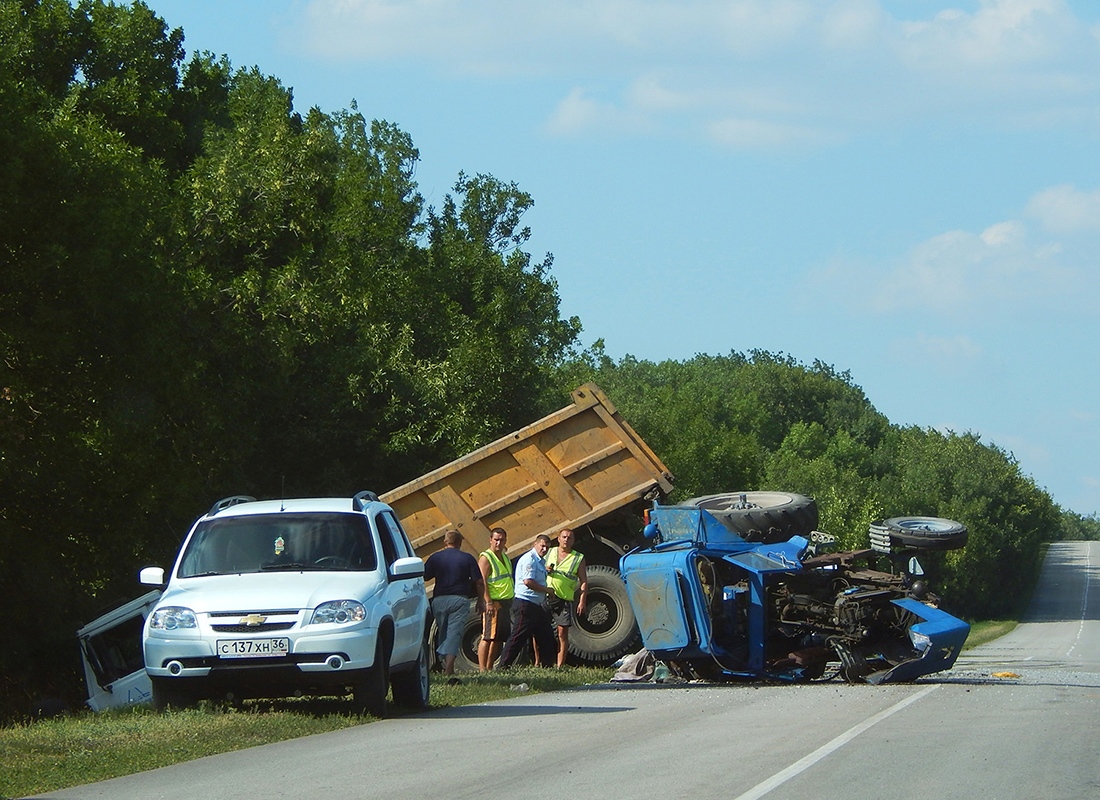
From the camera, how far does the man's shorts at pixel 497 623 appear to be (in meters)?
17.2

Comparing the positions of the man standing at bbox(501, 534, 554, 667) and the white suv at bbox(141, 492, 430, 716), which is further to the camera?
the man standing at bbox(501, 534, 554, 667)

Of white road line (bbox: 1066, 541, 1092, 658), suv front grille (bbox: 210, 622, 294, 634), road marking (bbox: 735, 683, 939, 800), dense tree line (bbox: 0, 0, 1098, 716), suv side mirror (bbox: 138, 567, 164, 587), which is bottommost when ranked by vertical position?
white road line (bbox: 1066, 541, 1092, 658)

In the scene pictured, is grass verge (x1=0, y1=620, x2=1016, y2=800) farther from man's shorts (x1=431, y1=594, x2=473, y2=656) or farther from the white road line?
the white road line

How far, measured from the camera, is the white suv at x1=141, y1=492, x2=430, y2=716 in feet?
35.4

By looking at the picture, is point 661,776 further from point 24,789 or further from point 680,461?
point 680,461

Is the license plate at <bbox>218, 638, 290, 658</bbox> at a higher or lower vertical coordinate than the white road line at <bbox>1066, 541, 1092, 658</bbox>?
higher

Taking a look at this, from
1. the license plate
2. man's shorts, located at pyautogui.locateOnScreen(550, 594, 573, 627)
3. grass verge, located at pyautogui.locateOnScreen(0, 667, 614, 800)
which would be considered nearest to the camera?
grass verge, located at pyautogui.locateOnScreen(0, 667, 614, 800)

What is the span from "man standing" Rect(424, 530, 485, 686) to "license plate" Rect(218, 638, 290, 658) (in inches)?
186

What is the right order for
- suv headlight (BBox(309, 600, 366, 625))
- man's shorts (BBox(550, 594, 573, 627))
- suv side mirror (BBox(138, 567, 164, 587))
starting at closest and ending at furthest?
suv headlight (BBox(309, 600, 366, 625)) → suv side mirror (BBox(138, 567, 164, 587)) → man's shorts (BBox(550, 594, 573, 627))

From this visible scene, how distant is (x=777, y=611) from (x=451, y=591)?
3.44 metres

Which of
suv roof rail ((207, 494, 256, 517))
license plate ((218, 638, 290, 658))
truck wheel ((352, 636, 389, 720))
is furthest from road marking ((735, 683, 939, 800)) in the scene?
suv roof rail ((207, 494, 256, 517))

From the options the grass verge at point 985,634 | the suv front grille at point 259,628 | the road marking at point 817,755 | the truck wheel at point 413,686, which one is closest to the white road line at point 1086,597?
the grass verge at point 985,634

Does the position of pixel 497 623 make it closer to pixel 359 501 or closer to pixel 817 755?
pixel 359 501

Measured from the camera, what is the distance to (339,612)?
431 inches
